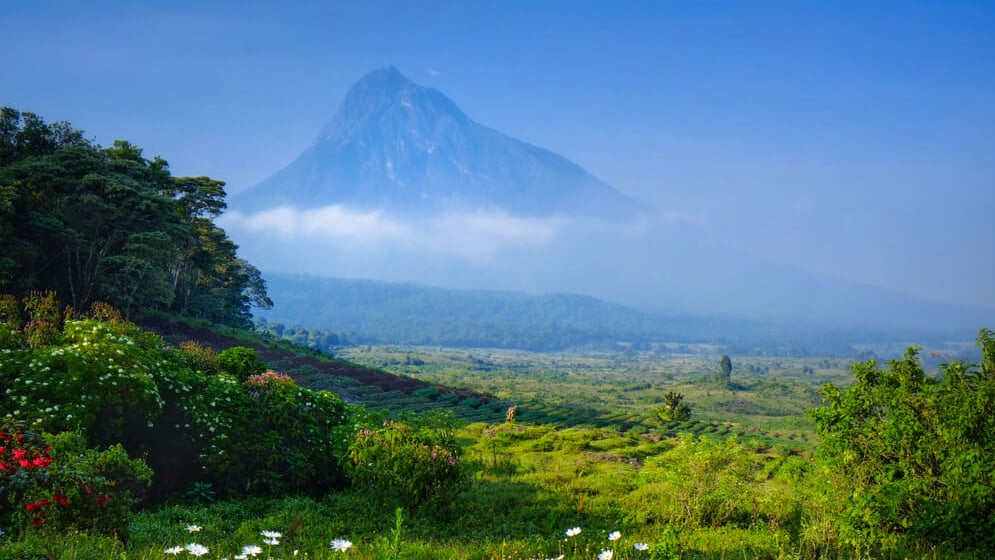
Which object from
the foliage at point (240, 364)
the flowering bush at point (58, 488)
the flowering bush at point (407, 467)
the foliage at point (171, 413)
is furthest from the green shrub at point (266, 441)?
the flowering bush at point (58, 488)

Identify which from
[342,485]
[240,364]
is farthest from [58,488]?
[240,364]

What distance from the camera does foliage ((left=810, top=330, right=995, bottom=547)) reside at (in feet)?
23.9

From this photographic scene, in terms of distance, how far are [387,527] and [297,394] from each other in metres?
5.14

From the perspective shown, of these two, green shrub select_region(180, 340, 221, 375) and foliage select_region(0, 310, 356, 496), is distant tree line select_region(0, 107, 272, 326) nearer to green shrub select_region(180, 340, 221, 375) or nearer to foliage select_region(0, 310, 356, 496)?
green shrub select_region(180, 340, 221, 375)

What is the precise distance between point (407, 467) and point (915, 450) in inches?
284

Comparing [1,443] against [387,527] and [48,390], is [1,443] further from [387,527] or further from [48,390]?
[387,527]

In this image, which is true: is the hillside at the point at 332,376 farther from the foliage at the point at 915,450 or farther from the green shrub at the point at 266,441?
the foliage at the point at 915,450

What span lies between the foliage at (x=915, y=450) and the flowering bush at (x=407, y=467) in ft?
18.4

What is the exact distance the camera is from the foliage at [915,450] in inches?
286

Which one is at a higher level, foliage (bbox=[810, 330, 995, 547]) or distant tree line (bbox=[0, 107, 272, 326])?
distant tree line (bbox=[0, 107, 272, 326])

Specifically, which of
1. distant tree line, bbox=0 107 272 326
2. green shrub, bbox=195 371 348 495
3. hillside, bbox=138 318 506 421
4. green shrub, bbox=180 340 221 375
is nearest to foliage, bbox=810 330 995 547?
green shrub, bbox=195 371 348 495

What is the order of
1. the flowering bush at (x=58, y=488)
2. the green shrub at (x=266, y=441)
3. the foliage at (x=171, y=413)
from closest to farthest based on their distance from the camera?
the flowering bush at (x=58, y=488), the foliage at (x=171, y=413), the green shrub at (x=266, y=441)

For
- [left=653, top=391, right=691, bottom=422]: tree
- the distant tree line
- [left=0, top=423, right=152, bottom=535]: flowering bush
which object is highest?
the distant tree line

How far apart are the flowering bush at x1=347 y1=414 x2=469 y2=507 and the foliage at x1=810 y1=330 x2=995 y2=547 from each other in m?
5.62
